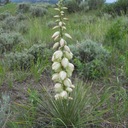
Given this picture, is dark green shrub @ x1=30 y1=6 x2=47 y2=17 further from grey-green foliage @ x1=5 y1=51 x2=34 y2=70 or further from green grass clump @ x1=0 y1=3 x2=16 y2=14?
grey-green foliage @ x1=5 y1=51 x2=34 y2=70

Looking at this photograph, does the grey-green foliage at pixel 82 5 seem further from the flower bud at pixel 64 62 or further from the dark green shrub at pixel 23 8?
the flower bud at pixel 64 62

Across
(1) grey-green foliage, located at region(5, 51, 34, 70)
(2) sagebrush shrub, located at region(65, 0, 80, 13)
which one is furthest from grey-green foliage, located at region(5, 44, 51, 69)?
(2) sagebrush shrub, located at region(65, 0, 80, 13)

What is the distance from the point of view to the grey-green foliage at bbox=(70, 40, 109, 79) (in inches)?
188

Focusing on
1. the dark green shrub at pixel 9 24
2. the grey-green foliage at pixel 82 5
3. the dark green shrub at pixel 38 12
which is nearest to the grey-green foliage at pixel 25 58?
the dark green shrub at pixel 9 24

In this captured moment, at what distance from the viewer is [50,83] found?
4.66 meters

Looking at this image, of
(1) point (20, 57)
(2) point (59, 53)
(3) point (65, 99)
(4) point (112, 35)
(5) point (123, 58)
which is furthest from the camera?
(4) point (112, 35)

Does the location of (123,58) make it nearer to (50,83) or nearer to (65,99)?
(50,83)

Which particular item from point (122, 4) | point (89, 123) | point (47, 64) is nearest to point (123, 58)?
point (47, 64)

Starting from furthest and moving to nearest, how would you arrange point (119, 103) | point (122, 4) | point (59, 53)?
point (122, 4), point (119, 103), point (59, 53)

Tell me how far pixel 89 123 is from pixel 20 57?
250 centimetres

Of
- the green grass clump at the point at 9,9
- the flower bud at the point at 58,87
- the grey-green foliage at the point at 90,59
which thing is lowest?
the green grass clump at the point at 9,9

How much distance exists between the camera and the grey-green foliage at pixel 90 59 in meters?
4.77

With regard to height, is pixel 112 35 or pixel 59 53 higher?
pixel 59 53

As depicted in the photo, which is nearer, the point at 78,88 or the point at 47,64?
the point at 78,88
